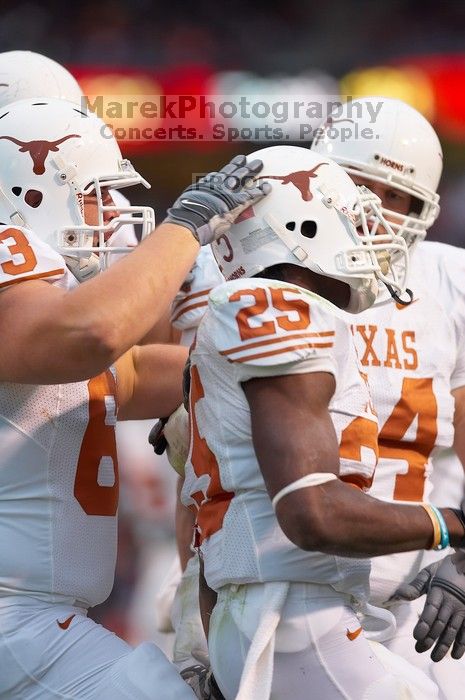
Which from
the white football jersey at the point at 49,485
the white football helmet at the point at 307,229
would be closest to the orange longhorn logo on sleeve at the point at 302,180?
the white football helmet at the point at 307,229

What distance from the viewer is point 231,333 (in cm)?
244

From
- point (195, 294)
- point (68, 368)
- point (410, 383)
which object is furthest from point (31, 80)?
point (68, 368)

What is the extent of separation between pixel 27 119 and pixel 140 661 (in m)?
1.34

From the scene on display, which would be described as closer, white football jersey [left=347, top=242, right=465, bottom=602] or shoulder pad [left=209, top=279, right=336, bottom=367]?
shoulder pad [left=209, top=279, right=336, bottom=367]

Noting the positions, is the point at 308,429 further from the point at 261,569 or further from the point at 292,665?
the point at 292,665

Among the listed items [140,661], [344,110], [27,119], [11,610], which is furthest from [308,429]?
[344,110]

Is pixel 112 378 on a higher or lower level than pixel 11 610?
higher

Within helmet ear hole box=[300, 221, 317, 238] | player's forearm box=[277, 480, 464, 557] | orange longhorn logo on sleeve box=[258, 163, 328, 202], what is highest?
orange longhorn logo on sleeve box=[258, 163, 328, 202]

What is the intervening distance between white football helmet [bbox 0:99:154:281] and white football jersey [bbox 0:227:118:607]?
0.12 m

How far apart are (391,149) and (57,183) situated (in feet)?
4.26

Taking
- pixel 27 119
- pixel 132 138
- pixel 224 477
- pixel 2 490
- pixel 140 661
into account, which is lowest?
pixel 132 138

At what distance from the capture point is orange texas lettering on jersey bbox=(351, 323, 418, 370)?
3643 millimetres

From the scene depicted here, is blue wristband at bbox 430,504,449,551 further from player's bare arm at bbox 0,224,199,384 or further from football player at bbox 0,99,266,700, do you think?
player's bare arm at bbox 0,224,199,384

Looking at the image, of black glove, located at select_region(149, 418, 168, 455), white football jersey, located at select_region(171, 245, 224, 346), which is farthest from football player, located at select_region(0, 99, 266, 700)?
white football jersey, located at select_region(171, 245, 224, 346)
